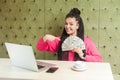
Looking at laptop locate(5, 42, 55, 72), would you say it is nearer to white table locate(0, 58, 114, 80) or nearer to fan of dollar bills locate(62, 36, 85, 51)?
white table locate(0, 58, 114, 80)

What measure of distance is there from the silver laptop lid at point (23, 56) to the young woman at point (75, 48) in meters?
0.48

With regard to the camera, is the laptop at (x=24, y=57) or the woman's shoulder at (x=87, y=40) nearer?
the laptop at (x=24, y=57)

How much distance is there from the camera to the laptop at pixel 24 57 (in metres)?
1.62

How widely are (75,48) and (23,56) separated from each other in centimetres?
68

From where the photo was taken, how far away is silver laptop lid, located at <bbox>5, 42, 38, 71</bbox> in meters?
1.62

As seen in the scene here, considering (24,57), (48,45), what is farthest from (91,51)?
(24,57)

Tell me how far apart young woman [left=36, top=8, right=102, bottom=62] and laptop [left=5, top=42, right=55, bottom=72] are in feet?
1.51

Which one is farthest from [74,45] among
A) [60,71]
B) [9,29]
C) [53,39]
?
[9,29]

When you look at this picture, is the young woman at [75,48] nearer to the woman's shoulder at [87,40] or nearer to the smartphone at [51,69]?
the woman's shoulder at [87,40]

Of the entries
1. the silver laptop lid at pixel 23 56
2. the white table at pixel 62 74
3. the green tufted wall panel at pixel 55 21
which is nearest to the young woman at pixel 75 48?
the green tufted wall panel at pixel 55 21

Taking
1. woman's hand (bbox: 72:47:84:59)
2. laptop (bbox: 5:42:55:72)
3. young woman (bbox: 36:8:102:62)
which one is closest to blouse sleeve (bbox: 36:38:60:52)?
young woman (bbox: 36:8:102:62)

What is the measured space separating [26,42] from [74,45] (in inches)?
27.7

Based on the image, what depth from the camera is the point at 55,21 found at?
253 cm

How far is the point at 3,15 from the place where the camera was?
8.63ft
